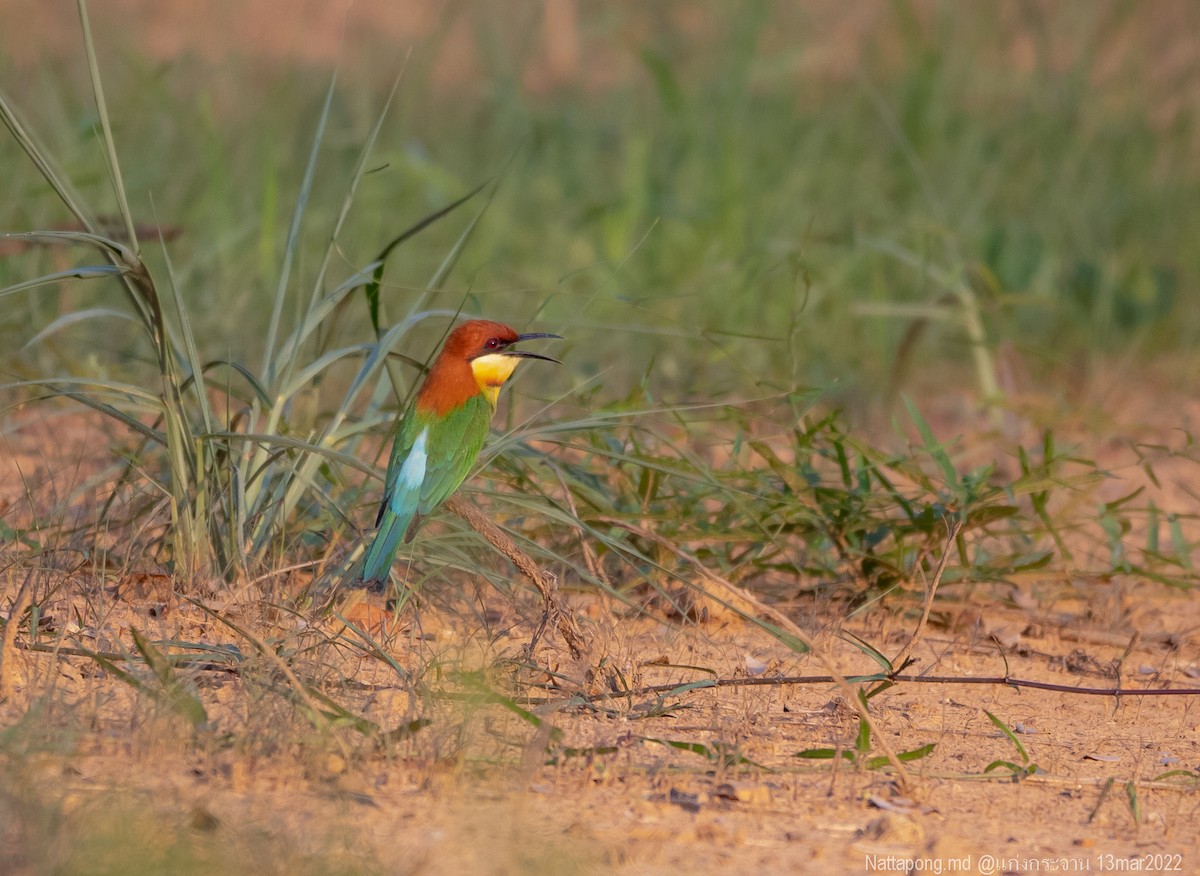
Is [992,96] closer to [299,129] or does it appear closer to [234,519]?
[299,129]

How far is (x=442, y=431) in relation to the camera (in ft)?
8.63

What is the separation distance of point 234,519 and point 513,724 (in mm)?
692

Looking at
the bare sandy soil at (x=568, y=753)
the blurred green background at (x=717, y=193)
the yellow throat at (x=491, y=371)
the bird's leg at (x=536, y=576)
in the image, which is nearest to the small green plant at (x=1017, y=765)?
the bare sandy soil at (x=568, y=753)

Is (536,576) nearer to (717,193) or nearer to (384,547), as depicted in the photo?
(384,547)

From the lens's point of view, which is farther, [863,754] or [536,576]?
[536,576]

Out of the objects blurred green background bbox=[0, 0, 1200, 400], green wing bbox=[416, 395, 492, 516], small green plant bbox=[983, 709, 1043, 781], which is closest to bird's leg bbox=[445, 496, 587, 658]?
green wing bbox=[416, 395, 492, 516]

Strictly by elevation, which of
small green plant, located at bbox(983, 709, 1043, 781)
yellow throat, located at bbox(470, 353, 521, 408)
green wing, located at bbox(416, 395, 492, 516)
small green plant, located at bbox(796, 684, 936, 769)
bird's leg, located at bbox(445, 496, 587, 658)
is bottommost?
small green plant, located at bbox(983, 709, 1043, 781)

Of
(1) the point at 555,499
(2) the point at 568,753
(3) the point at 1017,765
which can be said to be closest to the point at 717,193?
(1) the point at 555,499

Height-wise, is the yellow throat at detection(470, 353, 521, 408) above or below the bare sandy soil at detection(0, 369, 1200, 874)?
above

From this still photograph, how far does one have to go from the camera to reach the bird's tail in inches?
98.2

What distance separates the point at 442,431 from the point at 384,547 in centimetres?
25

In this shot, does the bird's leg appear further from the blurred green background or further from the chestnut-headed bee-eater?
the blurred green background

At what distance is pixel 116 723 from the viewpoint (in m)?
2.13

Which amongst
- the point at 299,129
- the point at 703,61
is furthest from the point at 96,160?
the point at 703,61
